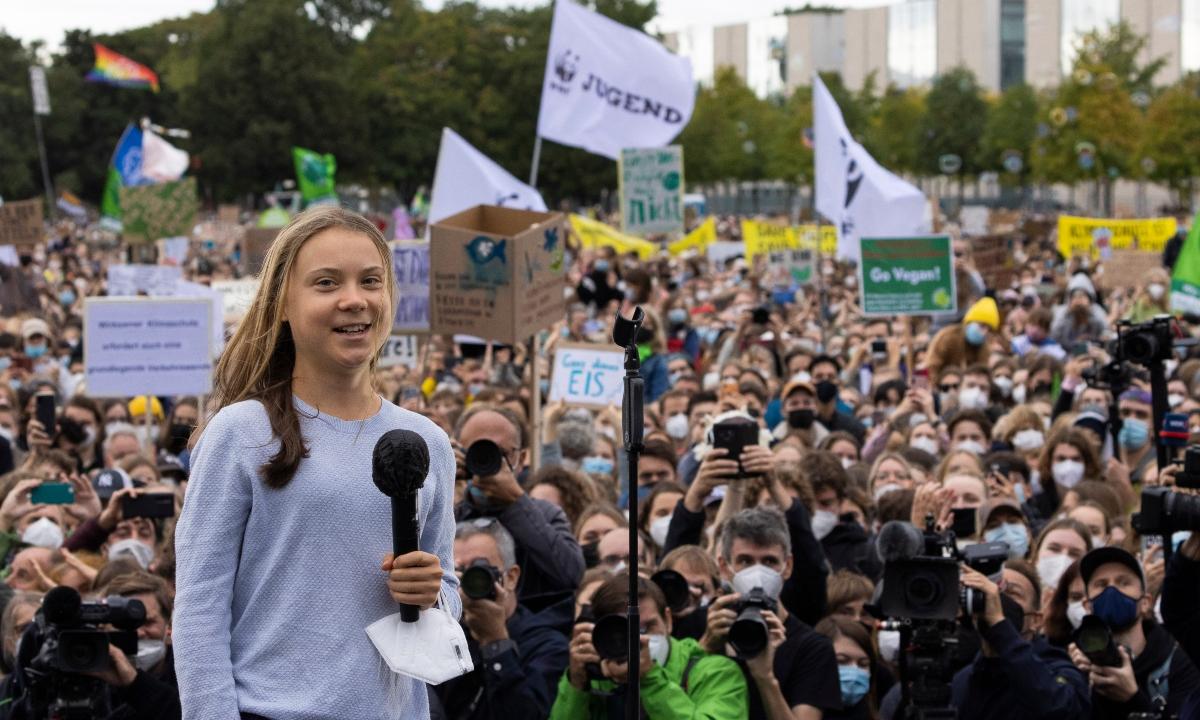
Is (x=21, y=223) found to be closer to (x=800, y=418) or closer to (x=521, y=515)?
(x=800, y=418)

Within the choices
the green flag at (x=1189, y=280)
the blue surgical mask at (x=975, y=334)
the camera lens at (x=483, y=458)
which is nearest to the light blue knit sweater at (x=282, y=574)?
the camera lens at (x=483, y=458)

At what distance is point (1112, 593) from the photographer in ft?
19.5

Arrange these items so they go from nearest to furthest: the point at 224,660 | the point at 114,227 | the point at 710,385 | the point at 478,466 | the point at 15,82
→ the point at 224,660 < the point at 478,466 < the point at 710,385 < the point at 114,227 < the point at 15,82

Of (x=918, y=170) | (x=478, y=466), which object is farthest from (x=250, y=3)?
(x=478, y=466)

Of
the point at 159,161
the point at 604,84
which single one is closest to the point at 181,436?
the point at 604,84

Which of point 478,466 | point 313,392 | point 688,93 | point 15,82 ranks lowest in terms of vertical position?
point 478,466

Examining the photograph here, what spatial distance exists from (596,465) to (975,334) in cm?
527

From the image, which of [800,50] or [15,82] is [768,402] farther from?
[800,50]

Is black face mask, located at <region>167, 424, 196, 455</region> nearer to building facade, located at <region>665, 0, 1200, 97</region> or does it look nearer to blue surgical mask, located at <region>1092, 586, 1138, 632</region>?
blue surgical mask, located at <region>1092, 586, 1138, 632</region>

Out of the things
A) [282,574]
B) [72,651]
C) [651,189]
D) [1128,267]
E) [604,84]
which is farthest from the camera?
[1128,267]

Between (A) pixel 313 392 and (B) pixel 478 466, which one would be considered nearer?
(A) pixel 313 392

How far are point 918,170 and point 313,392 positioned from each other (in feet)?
229

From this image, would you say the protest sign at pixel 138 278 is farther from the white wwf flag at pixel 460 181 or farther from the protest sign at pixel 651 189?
the white wwf flag at pixel 460 181

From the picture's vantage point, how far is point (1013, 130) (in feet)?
215
